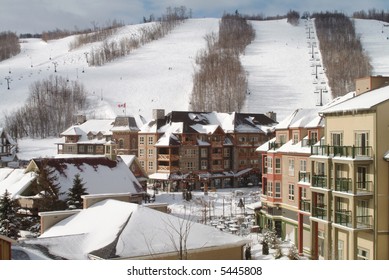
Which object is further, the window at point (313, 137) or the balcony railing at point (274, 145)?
the balcony railing at point (274, 145)

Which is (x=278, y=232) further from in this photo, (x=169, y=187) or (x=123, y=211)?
(x=169, y=187)

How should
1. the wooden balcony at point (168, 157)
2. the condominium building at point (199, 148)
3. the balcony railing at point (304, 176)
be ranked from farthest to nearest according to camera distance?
the wooden balcony at point (168, 157) → the condominium building at point (199, 148) → the balcony railing at point (304, 176)

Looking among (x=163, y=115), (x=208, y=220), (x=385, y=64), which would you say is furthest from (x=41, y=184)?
(x=163, y=115)

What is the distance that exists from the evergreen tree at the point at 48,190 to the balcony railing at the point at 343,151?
15.7 feet

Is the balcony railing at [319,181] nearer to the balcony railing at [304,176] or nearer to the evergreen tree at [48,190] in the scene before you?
the balcony railing at [304,176]

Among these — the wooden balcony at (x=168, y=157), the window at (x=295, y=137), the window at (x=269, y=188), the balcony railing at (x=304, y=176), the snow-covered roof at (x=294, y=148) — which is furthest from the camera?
the wooden balcony at (x=168, y=157)

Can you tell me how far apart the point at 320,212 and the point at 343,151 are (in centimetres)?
Answer: 95

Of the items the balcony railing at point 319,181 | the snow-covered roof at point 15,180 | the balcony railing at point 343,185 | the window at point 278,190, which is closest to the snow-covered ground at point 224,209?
the window at point 278,190

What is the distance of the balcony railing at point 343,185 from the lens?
20.5ft

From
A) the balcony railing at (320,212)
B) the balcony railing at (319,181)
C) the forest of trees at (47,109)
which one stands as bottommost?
the balcony railing at (320,212)

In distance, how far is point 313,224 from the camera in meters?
8.04

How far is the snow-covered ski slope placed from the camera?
5539mm

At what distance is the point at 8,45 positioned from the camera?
18.1 feet

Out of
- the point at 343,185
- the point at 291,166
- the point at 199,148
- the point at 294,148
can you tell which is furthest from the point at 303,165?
the point at 199,148
